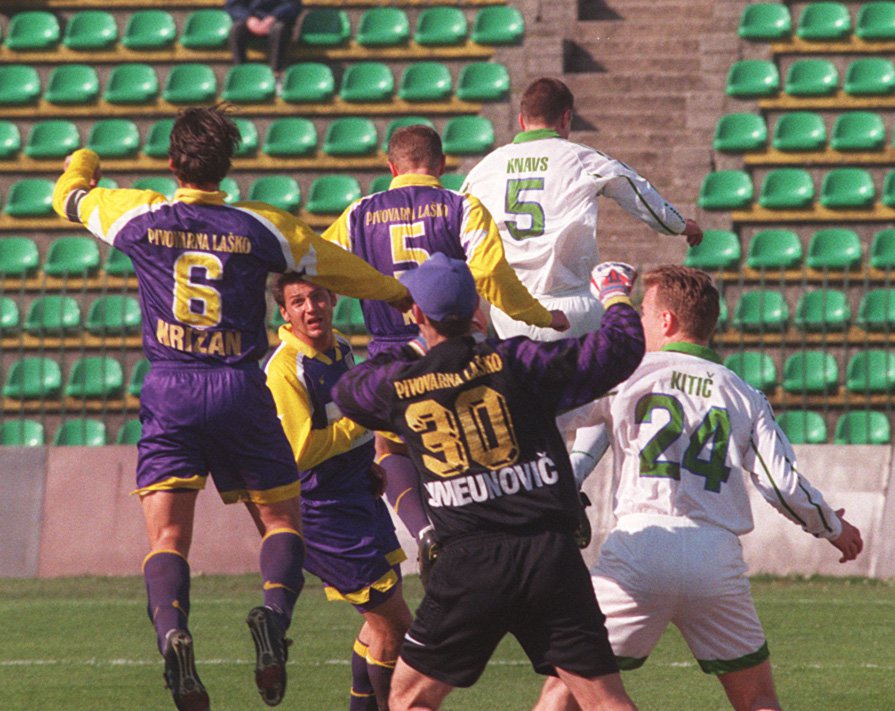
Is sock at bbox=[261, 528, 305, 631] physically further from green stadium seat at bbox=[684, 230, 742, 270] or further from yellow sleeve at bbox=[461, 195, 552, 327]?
green stadium seat at bbox=[684, 230, 742, 270]

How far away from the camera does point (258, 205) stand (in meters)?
6.42

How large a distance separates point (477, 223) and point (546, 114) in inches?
34.1

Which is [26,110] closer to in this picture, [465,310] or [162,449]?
[162,449]

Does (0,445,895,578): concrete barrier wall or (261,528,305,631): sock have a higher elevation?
(261,528,305,631): sock

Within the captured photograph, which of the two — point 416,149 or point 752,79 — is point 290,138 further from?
point 416,149

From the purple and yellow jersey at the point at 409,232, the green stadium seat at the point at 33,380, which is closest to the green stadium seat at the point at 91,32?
the green stadium seat at the point at 33,380

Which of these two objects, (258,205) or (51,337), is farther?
(51,337)

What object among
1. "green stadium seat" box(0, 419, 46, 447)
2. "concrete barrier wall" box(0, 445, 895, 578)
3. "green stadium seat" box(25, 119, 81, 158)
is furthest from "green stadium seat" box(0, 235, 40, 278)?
"concrete barrier wall" box(0, 445, 895, 578)

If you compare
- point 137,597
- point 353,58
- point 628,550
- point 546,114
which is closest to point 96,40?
point 353,58

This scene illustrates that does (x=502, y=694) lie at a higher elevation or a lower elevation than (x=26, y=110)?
lower

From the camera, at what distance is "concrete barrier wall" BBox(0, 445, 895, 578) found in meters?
12.2

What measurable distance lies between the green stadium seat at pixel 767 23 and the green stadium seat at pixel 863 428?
5170mm

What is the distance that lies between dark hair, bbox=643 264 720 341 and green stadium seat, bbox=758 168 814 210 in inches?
427

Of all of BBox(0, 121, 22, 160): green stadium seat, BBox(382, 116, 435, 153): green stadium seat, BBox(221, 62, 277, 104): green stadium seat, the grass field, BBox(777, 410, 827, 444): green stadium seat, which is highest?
BBox(221, 62, 277, 104): green stadium seat
